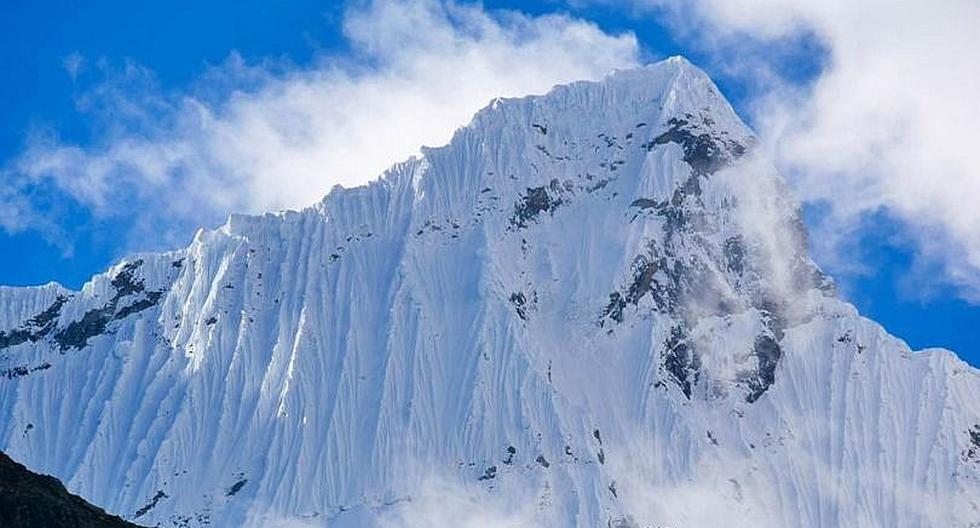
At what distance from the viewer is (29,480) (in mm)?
107750

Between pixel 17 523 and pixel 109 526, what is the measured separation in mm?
6649

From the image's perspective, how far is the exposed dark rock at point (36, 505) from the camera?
10356 cm

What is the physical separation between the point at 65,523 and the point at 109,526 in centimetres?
380

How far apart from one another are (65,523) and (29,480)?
410 cm

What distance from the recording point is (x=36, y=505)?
104625 millimetres

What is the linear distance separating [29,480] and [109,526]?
5167mm

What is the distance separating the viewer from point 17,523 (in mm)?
103312

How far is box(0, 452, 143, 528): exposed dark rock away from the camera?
104m

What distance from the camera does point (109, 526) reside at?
109m

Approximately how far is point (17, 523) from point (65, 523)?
9.65ft
